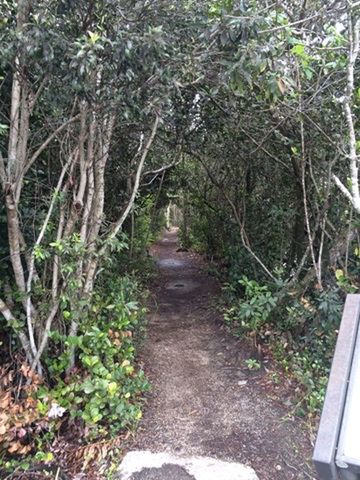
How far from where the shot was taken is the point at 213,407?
339 centimetres

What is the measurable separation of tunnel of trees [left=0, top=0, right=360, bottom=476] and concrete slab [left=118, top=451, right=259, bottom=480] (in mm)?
345

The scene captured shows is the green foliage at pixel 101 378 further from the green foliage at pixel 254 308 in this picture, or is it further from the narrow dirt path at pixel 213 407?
the green foliage at pixel 254 308

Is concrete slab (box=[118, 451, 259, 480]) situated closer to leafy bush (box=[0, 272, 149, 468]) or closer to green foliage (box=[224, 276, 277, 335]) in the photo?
leafy bush (box=[0, 272, 149, 468])

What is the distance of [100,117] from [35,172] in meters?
0.91

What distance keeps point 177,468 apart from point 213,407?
2.91ft

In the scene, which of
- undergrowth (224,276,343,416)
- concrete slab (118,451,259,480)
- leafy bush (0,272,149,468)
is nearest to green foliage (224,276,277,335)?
undergrowth (224,276,343,416)

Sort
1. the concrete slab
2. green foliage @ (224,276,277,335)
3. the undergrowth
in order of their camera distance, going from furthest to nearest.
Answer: green foliage @ (224,276,277,335) < the undergrowth < the concrete slab

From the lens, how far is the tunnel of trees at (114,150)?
2314 millimetres

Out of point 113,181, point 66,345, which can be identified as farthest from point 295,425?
point 113,181

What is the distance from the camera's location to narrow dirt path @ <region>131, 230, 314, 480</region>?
109 inches

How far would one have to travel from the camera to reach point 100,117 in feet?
9.39

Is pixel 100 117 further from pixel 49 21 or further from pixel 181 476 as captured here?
pixel 181 476

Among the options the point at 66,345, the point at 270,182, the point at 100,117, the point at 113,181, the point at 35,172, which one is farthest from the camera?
the point at 270,182

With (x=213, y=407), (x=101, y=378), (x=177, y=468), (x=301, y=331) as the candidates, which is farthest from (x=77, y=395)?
(x=301, y=331)
